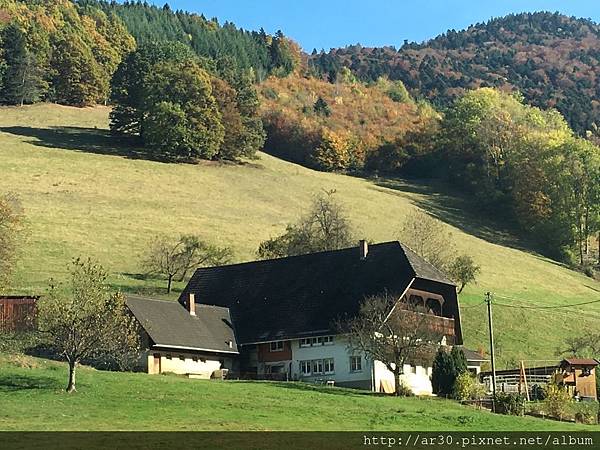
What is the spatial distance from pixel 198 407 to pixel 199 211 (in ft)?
190

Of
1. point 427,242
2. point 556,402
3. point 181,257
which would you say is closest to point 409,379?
point 556,402

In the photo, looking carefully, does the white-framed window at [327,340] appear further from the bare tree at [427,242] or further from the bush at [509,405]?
the bare tree at [427,242]

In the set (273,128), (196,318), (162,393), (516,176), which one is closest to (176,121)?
(273,128)

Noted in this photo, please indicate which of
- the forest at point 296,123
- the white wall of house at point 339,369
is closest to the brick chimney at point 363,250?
the white wall of house at point 339,369

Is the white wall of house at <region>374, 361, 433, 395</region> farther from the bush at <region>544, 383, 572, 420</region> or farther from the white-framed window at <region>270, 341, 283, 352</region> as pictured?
the bush at <region>544, 383, 572, 420</region>

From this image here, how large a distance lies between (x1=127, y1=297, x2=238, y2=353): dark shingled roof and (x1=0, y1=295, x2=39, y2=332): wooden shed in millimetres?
5645

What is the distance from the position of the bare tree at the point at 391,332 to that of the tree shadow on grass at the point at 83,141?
64.1 m

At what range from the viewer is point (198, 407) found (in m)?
35.7

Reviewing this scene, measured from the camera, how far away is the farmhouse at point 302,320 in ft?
176

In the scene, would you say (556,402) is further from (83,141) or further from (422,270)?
(83,141)

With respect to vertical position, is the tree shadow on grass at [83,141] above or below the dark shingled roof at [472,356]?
above

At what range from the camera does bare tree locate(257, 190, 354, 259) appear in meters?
74.2

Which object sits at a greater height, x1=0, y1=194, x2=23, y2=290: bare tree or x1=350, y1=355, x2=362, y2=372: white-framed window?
x1=0, y1=194, x2=23, y2=290: bare tree

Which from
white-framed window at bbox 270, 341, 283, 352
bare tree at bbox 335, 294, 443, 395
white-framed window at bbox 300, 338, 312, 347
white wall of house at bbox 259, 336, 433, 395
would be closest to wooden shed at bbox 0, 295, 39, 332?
white wall of house at bbox 259, 336, 433, 395
